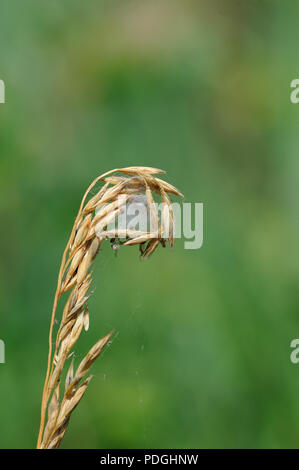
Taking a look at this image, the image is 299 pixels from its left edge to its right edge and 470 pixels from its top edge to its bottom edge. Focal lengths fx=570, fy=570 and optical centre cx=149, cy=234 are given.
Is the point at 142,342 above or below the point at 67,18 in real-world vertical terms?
below

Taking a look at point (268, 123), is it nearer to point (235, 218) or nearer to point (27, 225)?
point (235, 218)

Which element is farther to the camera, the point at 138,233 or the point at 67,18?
the point at 67,18

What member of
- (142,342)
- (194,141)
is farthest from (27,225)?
(194,141)

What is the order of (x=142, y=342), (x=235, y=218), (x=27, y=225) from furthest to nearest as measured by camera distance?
(x=235, y=218)
(x=27, y=225)
(x=142, y=342)
